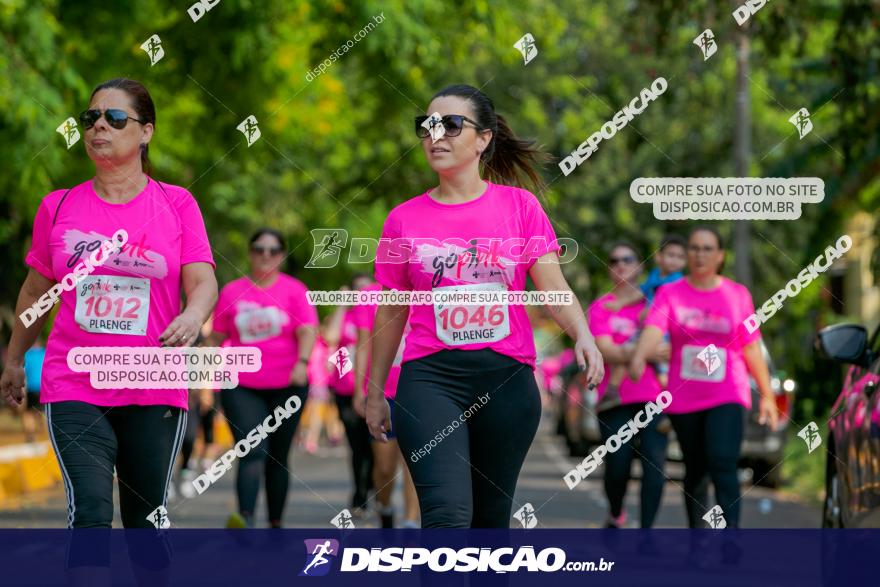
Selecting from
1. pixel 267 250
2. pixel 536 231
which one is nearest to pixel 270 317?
pixel 267 250

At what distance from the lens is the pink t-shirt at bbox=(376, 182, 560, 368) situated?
5.63m

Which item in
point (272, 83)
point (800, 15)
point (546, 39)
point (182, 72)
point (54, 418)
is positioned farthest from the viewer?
point (546, 39)

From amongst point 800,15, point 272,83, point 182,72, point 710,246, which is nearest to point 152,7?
point 182,72

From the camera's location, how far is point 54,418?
5.55 metres

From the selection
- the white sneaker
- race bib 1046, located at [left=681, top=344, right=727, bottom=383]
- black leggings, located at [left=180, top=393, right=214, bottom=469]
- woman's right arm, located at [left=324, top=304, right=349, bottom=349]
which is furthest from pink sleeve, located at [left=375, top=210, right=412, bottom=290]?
the white sneaker

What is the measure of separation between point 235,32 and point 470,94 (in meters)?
8.93

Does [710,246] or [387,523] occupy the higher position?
[710,246]

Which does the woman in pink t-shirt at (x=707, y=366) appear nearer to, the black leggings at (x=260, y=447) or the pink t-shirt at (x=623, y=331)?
the pink t-shirt at (x=623, y=331)

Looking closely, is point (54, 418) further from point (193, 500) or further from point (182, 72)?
point (182, 72)

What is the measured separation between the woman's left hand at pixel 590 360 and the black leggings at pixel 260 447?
4.28m

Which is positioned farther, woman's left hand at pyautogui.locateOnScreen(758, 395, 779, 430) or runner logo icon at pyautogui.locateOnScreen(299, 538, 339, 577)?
woman's left hand at pyautogui.locateOnScreen(758, 395, 779, 430)

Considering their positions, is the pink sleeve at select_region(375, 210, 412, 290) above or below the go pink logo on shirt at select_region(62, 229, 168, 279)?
above

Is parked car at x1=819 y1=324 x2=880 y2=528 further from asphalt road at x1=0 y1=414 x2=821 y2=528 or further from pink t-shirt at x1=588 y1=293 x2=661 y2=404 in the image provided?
asphalt road at x1=0 y1=414 x2=821 y2=528

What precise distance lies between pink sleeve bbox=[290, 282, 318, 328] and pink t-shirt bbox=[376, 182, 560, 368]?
165 inches
